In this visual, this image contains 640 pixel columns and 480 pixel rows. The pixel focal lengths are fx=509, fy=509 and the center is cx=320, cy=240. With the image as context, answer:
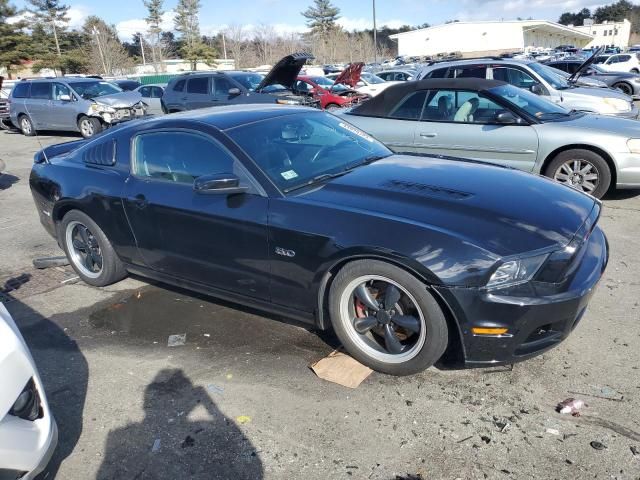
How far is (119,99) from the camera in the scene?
14.2 metres

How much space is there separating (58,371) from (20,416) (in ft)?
4.67

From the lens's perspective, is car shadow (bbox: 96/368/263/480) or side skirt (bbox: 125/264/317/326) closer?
car shadow (bbox: 96/368/263/480)

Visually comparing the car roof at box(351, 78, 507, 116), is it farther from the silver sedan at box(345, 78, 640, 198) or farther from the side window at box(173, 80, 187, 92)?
the side window at box(173, 80, 187, 92)

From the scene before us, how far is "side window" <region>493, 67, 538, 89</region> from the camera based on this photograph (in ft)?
30.8

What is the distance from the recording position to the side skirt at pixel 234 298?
331 cm

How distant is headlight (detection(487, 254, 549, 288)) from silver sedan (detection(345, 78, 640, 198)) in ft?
12.6

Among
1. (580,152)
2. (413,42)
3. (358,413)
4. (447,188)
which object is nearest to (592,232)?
(447,188)

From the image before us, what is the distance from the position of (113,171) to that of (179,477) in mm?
2636

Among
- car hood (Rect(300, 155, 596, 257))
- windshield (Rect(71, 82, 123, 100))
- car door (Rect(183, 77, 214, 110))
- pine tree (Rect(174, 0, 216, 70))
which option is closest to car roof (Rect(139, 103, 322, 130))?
car hood (Rect(300, 155, 596, 257))

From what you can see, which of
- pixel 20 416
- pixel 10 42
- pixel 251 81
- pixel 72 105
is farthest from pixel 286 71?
pixel 10 42

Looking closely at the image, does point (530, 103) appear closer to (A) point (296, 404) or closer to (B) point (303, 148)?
(B) point (303, 148)

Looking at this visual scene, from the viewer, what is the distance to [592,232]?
3248 millimetres

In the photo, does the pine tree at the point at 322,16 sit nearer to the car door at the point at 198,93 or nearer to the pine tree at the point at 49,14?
the pine tree at the point at 49,14

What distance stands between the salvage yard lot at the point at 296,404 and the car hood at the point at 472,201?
86 centimetres
